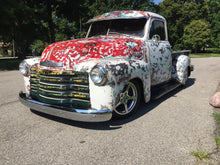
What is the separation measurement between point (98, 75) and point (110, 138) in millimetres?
903

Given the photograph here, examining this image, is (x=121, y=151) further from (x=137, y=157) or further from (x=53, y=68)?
(x=53, y=68)

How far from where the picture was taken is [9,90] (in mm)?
5816

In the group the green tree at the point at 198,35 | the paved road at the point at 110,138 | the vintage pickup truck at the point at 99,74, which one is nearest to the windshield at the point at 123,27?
the vintage pickup truck at the point at 99,74

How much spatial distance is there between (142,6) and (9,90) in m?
33.7

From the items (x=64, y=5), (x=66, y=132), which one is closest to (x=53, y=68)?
(x=66, y=132)

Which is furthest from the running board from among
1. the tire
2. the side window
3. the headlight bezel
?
the headlight bezel

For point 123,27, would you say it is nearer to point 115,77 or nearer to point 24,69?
point 115,77

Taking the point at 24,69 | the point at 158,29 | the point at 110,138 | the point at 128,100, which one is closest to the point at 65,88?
the point at 110,138

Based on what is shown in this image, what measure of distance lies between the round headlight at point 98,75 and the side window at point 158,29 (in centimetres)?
200

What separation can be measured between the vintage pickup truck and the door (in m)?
0.02

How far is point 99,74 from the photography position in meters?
2.77

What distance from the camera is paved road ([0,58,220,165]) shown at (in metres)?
2.30

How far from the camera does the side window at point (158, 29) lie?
4.38 metres

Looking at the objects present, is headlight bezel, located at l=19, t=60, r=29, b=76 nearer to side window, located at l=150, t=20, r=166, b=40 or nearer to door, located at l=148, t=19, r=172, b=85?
door, located at l=148, t=19, r=172, b=85
